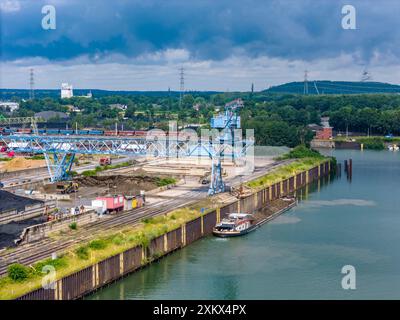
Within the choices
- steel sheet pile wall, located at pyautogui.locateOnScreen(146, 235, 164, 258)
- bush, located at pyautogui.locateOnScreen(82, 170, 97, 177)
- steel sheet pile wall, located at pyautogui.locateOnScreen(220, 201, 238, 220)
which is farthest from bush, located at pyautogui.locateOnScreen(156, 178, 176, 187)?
steel sheet pile wall, located at pyautogui.locateOnScreen(146, 235, 164, 258)

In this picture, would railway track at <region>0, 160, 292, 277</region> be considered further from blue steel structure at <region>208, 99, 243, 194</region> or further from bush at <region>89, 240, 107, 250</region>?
blue steel structure at <region>208, 99, 243, 194</region>

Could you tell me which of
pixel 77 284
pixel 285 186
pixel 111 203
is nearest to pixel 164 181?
pixel 285 186

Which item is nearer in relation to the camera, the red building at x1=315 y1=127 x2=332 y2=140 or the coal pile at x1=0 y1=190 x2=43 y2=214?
the coal pile at x1=0 y1=190 x2=43 y2=214
